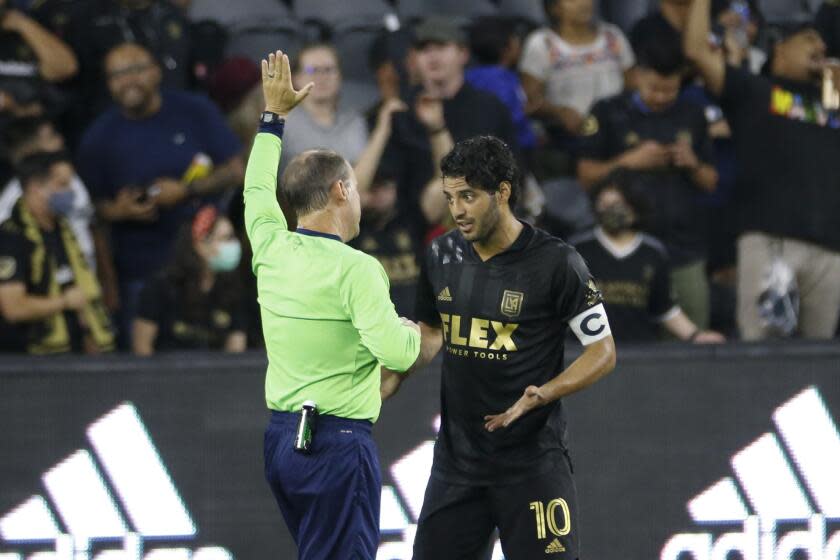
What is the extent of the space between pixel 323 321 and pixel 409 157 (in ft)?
13.4

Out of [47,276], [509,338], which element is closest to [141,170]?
[47,276]

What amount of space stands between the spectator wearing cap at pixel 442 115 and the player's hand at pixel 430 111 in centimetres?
18

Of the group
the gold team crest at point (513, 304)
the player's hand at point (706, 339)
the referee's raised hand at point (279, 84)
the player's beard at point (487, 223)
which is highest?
the referee's raised hand at point (279, 84)

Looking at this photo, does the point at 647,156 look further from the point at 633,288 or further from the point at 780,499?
the point at 780,499

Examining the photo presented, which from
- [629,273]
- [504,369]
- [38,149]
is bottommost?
[629,273]

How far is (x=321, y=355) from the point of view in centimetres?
500

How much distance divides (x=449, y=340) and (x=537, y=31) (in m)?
4.72

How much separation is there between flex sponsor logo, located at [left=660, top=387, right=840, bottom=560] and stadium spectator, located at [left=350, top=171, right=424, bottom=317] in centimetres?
207

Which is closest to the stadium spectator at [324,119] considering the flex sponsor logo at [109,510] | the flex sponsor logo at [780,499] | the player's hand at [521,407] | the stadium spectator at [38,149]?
the stadium spectator at [38,149]

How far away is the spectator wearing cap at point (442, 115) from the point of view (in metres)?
8.84

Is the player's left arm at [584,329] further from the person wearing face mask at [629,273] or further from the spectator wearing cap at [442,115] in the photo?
the spectator wearing cap at [442,115]

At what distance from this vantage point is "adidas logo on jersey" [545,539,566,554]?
548 centimetres

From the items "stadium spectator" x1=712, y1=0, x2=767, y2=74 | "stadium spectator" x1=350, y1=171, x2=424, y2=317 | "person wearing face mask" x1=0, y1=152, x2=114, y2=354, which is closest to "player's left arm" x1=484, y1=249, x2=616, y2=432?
"stadium spectator" x1=350, y1=171, x2=424, y2=317

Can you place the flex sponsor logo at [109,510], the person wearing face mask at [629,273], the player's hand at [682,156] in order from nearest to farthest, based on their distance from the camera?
the flex sponsor logo at [109,510] < the person wearing face mask at [629,273] < the player's hand at [682,156]
